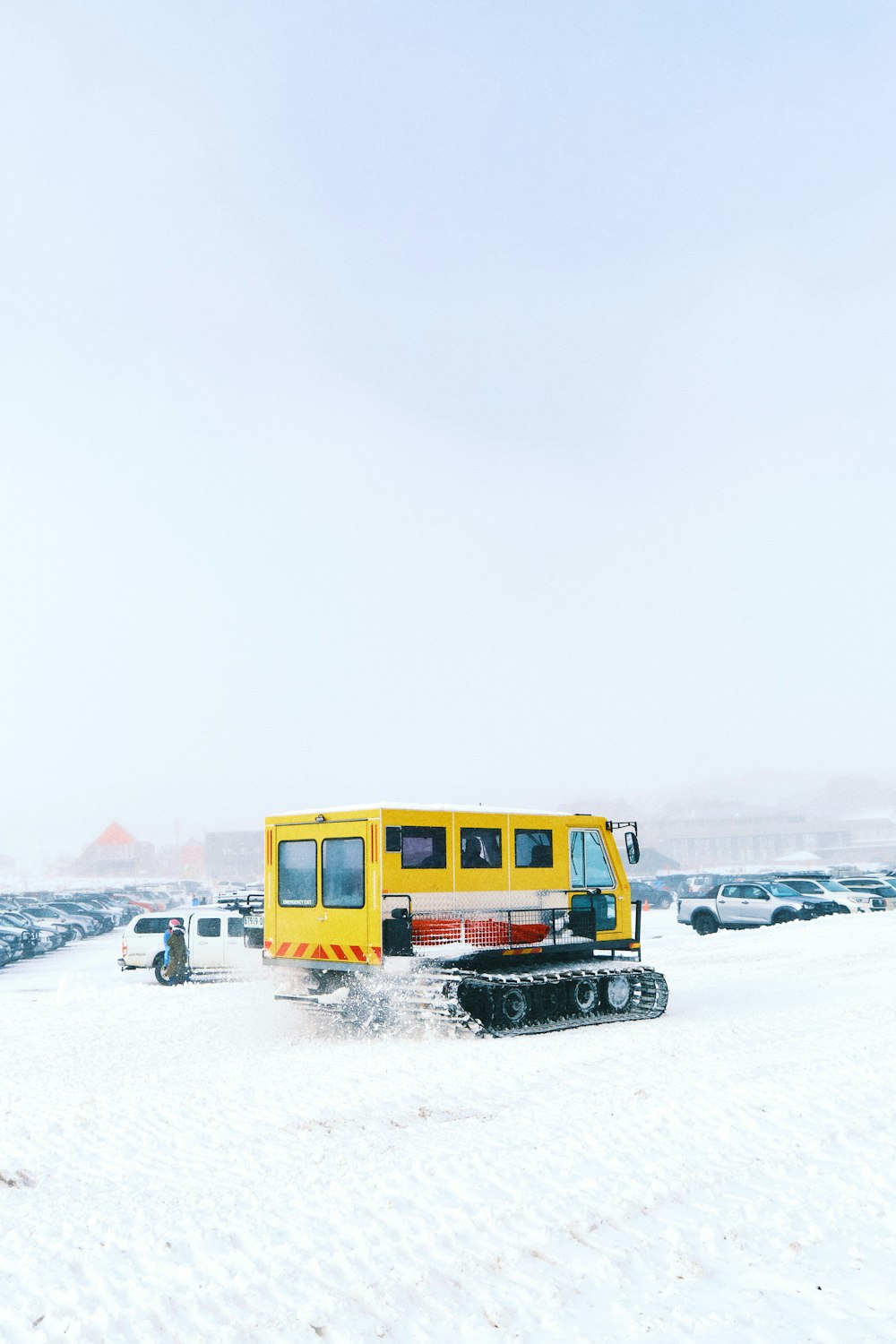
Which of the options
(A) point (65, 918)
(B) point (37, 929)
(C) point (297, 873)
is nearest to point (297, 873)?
(C) point (297, 873)

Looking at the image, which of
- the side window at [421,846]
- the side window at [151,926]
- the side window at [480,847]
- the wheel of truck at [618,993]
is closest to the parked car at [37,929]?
the side window at [151,926]

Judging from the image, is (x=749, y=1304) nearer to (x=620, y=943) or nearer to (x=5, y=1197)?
(x=5, y=1197)

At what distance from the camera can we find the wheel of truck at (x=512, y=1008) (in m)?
13.4

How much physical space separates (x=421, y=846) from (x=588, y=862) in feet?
9.92

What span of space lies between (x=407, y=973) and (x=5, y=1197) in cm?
659

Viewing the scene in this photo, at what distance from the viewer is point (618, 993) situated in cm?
1503

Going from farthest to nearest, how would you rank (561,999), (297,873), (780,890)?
(780,890), (297,873), (561,999)

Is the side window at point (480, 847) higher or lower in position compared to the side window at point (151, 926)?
higher

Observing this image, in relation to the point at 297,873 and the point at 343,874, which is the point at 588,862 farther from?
the point at 297,873

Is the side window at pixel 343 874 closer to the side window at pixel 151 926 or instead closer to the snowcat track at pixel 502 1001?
the snowcat track at pixel 502 1001

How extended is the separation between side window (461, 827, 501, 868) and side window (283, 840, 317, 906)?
191 cm

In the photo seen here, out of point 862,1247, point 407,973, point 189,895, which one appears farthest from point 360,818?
point 189,895

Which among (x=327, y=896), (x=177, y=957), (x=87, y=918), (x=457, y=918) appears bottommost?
(x=87, y=918)

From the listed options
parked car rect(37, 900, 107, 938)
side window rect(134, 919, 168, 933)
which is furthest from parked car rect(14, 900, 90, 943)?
side window rect(134, 919, 168, 933)
